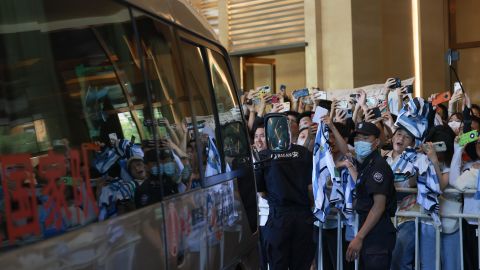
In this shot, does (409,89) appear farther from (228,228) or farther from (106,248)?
(106,248)

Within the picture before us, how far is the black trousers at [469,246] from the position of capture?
6055mm

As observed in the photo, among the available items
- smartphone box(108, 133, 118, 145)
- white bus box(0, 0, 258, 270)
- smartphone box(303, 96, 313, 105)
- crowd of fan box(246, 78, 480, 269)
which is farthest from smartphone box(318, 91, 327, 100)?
smartphone box(108, 133, 118, 145)

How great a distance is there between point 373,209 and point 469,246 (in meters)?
1.35

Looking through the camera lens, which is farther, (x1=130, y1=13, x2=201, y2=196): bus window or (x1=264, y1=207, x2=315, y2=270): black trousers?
(x1=264, y1=207, x2=315, y2=270): black trousers

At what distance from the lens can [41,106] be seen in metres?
2.33

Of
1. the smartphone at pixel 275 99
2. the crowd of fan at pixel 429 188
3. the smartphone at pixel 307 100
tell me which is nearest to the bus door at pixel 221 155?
the crowd of fan at pixel 429 188

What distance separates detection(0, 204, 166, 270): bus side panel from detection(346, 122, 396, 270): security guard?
2.62 metres

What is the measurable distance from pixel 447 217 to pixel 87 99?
169 inches

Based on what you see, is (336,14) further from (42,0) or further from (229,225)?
(42,0)

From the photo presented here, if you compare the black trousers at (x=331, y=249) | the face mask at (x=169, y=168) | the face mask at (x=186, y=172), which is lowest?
the black trousers at (x=331, y=249)

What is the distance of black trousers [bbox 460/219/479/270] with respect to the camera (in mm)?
6055

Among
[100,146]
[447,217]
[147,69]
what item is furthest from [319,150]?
[100,146]

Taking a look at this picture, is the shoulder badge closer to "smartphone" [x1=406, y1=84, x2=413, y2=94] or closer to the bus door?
the bus door

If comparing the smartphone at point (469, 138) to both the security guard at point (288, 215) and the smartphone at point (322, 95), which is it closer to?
the security guard at point (288, 215)
